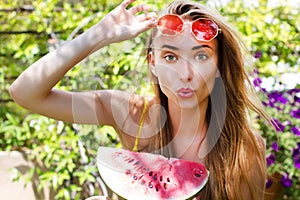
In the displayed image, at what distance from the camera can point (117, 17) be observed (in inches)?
92.7

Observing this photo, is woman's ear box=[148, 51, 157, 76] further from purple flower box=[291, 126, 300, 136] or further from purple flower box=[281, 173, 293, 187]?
purple flower box=[281, 173, 293, 187]

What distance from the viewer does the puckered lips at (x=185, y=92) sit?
224 cm

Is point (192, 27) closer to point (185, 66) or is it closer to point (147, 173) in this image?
point (185, 66)

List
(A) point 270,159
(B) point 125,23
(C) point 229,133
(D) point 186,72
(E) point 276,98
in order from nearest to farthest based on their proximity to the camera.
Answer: (D) point 186,72 < (B) point 125,23 < (C) point 229,133 < (A) point 270,159 < (E) point 276,98

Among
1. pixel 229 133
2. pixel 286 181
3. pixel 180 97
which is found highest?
pixel 180 97

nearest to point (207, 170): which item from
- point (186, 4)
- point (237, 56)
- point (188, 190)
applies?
point (188, 190)

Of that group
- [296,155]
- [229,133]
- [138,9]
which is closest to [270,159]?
[296,155]

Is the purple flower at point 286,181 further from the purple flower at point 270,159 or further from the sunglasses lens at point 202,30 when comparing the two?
the sunglasses lens at point 202,30

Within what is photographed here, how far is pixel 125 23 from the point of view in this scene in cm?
236

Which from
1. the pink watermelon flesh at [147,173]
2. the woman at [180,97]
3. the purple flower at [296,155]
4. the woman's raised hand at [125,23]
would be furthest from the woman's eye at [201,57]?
the purple flower at [296,155]

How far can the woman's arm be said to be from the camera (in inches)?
89.4

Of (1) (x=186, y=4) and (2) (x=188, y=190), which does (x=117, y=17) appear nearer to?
(1) (x=186, y=4)

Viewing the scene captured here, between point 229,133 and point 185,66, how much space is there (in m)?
0.43

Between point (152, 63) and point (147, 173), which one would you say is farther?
point (147, 173)
